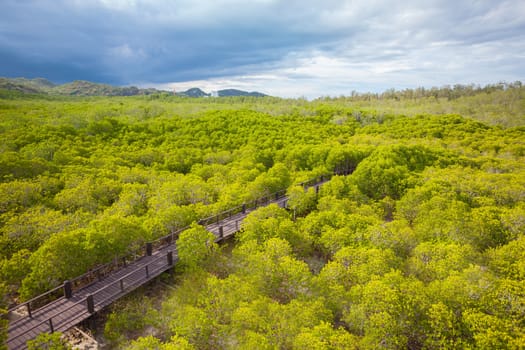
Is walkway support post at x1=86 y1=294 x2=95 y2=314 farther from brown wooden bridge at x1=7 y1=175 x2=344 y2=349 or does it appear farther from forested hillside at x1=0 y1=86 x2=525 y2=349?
forested hillside at x1=0 y1=86 x2=525 y2=349

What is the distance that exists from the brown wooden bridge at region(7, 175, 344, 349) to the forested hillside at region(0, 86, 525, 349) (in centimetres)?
101

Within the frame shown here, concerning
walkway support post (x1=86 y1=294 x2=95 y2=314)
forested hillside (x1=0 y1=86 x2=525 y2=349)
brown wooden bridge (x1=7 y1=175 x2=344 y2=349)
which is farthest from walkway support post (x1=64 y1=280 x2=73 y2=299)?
walkway support post (x1=86 y1=294 x2=95 y2=314)

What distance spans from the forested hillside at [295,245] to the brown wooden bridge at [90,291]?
101 centimetres

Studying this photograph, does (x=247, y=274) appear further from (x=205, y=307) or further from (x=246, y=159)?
(x=246, y=159)

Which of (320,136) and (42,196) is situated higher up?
(320,136)

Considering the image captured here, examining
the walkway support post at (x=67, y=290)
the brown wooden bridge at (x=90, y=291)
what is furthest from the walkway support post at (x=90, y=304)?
the walkway support post at (x=67, y=290)

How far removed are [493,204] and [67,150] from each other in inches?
2056

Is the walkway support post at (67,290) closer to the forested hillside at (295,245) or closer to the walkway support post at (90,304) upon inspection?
the forested hillside at (295,245)

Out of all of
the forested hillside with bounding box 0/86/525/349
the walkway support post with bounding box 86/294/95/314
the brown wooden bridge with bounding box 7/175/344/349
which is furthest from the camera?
the walkway support post with bounding box 86/294/95/314

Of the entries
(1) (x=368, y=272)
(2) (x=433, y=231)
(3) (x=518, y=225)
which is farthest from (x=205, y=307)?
(3) (x=518, y=225)

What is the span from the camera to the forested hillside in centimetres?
1445

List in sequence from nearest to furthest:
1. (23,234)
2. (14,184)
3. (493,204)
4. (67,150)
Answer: (23,234) → (14,184) → (493,204) → (67,150)

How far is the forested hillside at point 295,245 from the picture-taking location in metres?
14.4

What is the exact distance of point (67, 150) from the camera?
4128 cm
